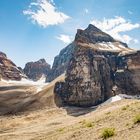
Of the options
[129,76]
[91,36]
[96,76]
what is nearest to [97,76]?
[96,76]

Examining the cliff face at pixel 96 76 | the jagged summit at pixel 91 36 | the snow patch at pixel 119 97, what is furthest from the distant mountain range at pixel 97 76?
the snow patch at pixel 119 97

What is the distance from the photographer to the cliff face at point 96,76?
141625 mm

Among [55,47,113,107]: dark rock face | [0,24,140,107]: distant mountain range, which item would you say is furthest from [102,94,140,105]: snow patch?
[55,47,113,107]: dark rock face

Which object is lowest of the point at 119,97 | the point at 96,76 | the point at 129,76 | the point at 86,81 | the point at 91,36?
the point at 119,97

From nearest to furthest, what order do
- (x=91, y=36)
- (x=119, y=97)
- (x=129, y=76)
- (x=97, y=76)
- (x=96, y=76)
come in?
(x=119, y=97), (x=129, y=76), (x=96, y=76), (x=97, y=76), (x=91, y=36)

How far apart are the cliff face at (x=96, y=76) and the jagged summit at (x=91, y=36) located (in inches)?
89.6

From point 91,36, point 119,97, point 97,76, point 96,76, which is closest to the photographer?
point 119,97

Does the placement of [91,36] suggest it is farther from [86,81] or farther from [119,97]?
[119,97]

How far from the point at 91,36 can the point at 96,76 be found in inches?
1531

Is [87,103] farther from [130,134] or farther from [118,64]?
[130,134]

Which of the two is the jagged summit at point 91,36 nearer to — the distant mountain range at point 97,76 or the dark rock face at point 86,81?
the distant mountain range at point 97,76

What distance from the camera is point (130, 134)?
985 inches

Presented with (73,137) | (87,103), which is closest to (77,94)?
(87,103)

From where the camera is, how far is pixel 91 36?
18075 cm
